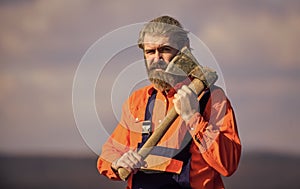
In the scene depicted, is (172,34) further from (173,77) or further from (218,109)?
(218,109)

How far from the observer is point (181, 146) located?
2.04 m

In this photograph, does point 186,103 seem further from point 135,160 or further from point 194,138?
point 135,160

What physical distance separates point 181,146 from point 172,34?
13.7 inches

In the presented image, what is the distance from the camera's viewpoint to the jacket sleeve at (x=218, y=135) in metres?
1.96

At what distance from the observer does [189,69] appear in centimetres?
203

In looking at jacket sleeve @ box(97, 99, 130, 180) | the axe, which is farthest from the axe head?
jacket sleeve @ box(97, 99, 130, 180)

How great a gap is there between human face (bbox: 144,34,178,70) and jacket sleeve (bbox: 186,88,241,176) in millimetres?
190

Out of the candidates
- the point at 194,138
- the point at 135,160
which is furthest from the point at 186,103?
the point at 135,160

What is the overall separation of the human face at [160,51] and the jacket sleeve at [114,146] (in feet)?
0.62

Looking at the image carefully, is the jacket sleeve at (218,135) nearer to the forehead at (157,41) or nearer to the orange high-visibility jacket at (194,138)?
the orange high-visibility jacket at (194,138)

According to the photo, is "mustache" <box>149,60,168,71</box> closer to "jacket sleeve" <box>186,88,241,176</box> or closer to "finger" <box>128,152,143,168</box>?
"jacket sleeve" <box>186,88,241,176</box>

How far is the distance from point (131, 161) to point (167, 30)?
0.43 meters

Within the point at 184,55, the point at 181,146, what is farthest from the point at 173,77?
the point at 181,146

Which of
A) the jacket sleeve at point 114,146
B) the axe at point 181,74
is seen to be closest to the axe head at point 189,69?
the axe at point 181,74
